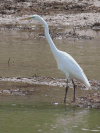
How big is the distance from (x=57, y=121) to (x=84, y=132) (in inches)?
26.7

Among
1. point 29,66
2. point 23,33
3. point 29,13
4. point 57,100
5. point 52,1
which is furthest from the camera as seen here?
point 52,1

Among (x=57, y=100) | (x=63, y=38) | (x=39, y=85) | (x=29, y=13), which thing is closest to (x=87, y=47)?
(x=63, y=38)

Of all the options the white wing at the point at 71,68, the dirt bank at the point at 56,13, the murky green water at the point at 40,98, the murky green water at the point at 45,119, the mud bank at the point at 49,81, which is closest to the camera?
the murky green water at the point at 45,119

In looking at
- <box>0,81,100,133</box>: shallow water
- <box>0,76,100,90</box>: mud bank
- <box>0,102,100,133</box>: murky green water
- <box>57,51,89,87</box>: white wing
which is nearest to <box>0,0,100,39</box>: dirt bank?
<box>0,76,100,90</box>: mud bank

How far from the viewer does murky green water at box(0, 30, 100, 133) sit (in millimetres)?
5988

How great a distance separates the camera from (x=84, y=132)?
570cm

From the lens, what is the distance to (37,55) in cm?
1360

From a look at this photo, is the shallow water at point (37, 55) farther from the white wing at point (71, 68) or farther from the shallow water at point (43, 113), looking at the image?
the white wing at point (71, 68)

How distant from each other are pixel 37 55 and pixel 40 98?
5.85 metres

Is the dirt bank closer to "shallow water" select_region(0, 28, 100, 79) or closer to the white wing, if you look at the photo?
"shallow water" select_region(0, 28, 100, 79)

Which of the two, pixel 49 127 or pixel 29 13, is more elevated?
pixel 29 13

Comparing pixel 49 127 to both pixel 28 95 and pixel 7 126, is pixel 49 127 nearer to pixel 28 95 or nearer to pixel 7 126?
pixel 7 126

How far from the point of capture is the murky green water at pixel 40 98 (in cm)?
599

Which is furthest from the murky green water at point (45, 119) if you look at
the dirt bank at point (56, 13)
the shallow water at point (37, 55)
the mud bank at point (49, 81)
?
the dirt bank at point (56, 13)
